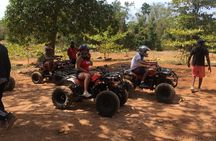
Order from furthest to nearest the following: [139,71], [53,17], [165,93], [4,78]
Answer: [53,17] → [139,71] → [165,93] → [4,78]

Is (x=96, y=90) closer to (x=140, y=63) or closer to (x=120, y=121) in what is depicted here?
(x=120, y=121)

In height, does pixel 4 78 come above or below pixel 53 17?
below

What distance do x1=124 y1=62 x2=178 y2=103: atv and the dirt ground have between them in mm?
308

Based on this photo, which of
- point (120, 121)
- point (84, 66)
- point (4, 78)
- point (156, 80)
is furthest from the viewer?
point (156, 80)

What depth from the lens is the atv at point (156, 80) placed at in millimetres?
10125

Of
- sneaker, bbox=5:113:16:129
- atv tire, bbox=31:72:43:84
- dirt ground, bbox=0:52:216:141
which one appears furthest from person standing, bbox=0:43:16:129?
atv tire, bbox=31:72:43:84

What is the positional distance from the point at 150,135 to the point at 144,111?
169cm

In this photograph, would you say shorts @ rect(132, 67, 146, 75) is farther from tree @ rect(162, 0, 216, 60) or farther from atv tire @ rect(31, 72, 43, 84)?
tree @ rect(162, 0, 216, 60)

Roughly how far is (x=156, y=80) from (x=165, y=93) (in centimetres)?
63

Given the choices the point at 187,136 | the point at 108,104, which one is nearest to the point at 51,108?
the point at 108,104

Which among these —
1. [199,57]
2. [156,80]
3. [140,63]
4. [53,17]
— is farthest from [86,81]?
[53,17]

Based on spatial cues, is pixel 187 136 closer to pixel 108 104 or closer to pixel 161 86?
pixel 108 104

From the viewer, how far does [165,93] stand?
10133 mm

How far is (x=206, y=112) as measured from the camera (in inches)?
357
